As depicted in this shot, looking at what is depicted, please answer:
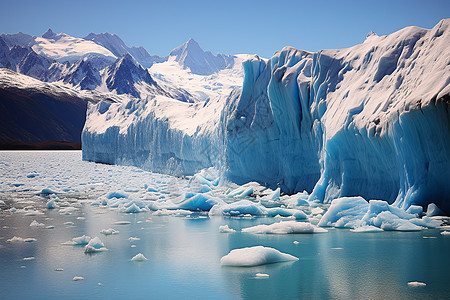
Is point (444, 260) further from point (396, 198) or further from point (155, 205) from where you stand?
point (155, 205)

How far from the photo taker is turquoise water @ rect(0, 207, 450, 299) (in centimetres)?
458

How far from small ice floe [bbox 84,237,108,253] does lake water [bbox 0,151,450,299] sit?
117mm

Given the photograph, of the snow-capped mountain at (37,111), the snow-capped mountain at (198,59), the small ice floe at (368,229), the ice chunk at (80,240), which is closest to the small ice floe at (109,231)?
the ice chunk at (80,240)

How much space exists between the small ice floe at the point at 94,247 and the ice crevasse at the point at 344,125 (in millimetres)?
5452

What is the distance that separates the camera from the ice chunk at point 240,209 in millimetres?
10578

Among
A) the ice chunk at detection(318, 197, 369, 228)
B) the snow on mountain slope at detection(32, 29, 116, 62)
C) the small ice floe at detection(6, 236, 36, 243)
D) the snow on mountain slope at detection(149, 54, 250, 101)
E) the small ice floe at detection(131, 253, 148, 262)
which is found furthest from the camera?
the snow on mountain slope at detection(32, 29, 116, 62)

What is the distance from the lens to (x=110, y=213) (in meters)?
11.3

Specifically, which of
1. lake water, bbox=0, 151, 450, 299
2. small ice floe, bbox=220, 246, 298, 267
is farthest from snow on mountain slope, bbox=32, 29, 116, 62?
small ice floe, bbox=220, 246, 298, 267

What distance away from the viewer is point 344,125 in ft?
35.1

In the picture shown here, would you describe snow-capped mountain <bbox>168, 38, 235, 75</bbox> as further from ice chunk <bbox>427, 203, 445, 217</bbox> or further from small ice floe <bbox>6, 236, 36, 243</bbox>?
small ice floe <bbox>6, 236, 36, 243</bbox>

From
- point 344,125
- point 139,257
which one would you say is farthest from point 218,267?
point 344,125

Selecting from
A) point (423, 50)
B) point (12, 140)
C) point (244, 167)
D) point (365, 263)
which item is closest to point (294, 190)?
point (244, 167)

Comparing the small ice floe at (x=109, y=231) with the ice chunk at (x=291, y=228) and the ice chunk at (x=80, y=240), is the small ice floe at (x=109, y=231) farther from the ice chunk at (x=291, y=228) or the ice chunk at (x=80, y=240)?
the ice chunk at (x=291, y=228)

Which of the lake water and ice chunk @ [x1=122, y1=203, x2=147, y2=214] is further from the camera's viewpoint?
ice chunk @ [x1=122, y1=203, x2=147, y2=214]
